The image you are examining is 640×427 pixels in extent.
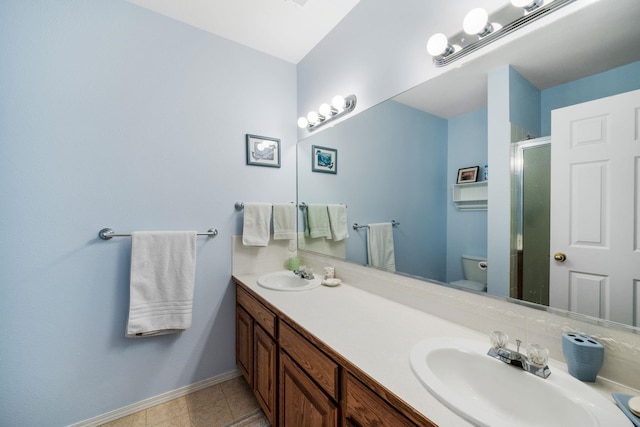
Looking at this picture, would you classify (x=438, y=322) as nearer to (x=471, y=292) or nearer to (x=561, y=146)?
(x=471, y=292)

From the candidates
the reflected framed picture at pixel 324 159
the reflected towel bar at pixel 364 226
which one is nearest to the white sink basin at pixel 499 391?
the reflected towel bar at pixel 364 226

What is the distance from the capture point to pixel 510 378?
0.69 m

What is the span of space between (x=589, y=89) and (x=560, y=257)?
493 millimetres

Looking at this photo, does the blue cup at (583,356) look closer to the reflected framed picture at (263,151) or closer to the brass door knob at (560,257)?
the brass door knob at (560,257)

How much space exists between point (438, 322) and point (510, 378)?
1.05 feet

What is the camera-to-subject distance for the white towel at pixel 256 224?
1.75 m

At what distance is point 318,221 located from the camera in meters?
1.85

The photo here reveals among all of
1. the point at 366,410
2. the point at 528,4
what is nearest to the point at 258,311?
the point at 366,410

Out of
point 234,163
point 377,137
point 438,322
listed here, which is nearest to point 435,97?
point 377,137

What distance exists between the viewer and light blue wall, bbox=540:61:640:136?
2.10 ft

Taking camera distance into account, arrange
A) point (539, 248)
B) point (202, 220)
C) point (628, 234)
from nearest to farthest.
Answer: point (628, 234) → point (539, 248) → point (202, 220)

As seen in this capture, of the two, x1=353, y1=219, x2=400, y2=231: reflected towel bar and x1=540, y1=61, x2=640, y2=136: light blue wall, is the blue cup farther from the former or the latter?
x1=353, y1=219, x2=400, y2=231: reflected towel bar

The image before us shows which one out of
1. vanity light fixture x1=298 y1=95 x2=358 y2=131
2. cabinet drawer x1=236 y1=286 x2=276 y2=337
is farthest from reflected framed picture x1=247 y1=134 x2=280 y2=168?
cabinet drawer x1=236 y1=286 x2=276 y2=337

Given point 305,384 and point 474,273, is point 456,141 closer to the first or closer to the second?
point 474,273
